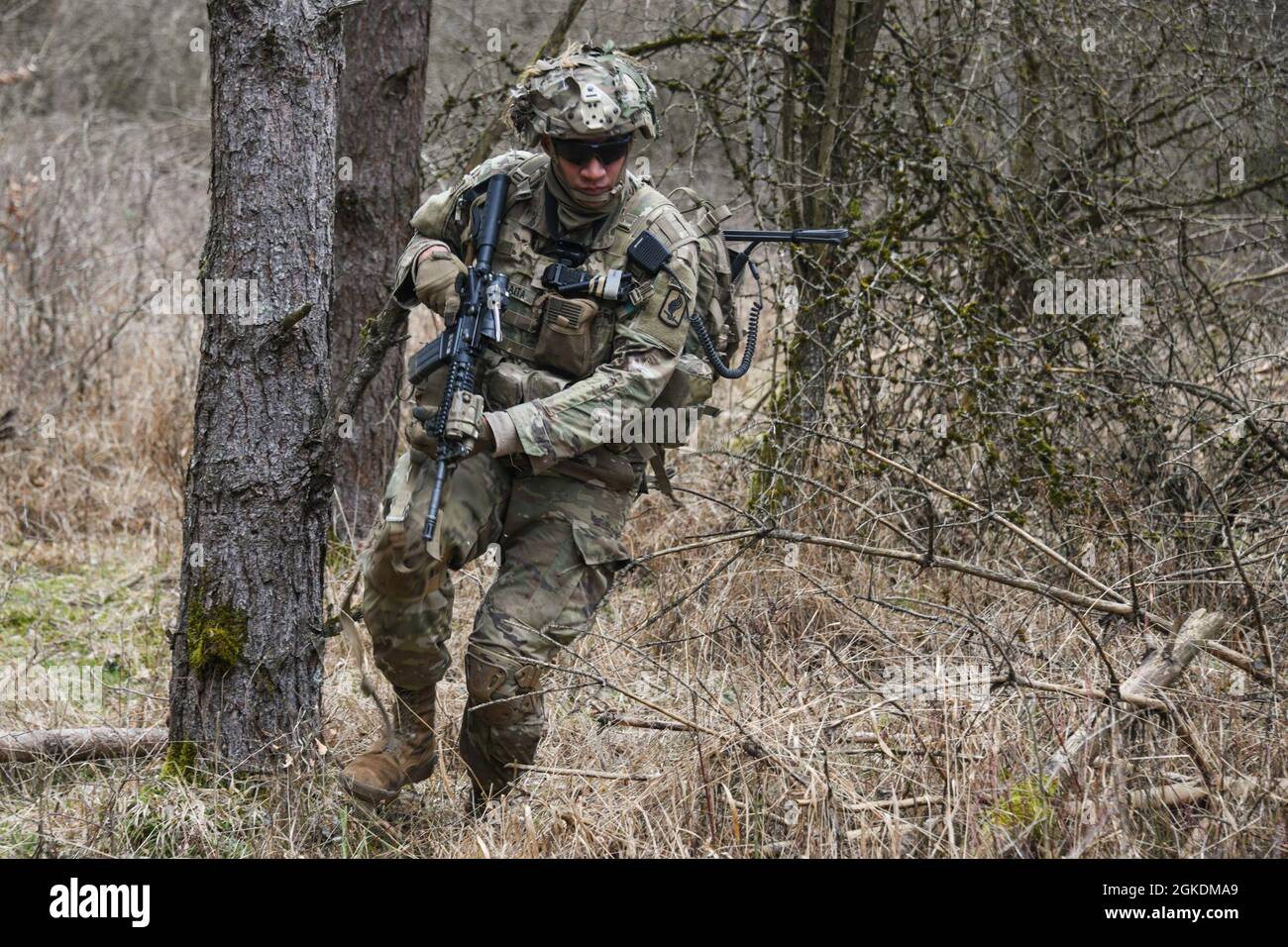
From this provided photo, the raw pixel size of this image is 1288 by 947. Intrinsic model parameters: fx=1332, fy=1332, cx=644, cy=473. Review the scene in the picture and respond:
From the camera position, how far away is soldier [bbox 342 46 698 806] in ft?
11.3

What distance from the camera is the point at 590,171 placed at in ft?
11.4

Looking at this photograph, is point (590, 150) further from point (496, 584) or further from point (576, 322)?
point (496, 584)

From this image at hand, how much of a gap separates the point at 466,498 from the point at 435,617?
1.10ft

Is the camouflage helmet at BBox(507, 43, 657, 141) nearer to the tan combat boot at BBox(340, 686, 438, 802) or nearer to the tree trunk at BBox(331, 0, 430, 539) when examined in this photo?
the tan combat boot at BBox(340, 686, 438, 802)

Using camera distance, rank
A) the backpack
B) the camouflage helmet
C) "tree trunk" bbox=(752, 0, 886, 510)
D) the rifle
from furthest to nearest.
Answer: "tree trunk" bbox=(752, 0, 886, 510) < the backpack < the camouflage helmet < the rifle

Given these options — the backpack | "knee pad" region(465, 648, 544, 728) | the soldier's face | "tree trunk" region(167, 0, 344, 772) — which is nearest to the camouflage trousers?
"knee pad" region(465, 648, 544, 728)

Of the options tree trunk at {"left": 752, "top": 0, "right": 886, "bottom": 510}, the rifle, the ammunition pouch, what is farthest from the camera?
tree trunk at {"left": 752, "top": 0, "right": 886, "bottom": 510}

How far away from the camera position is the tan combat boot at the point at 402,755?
3.60 metres

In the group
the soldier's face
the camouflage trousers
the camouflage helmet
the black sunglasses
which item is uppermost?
the camouflage helmet

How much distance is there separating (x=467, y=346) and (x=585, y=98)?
0.70 m

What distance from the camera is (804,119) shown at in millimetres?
5609

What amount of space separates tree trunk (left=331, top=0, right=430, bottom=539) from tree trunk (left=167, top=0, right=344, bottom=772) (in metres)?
1.73

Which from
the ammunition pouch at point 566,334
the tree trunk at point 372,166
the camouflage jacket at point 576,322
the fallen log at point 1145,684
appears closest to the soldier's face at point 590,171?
the camouflage jacket at point 576,322
